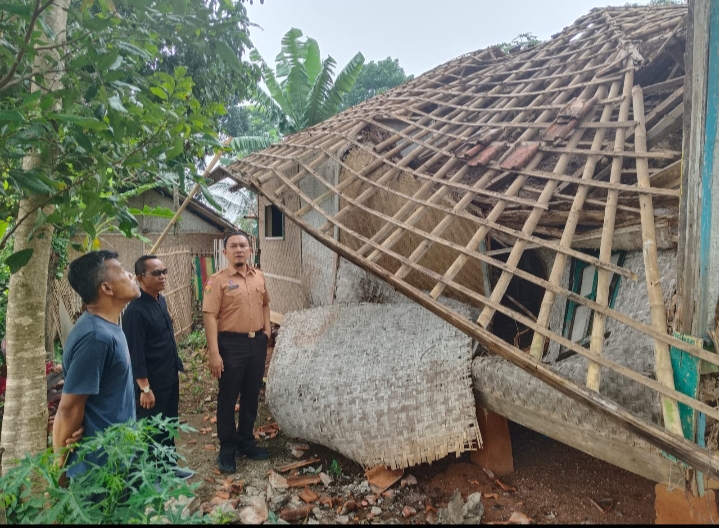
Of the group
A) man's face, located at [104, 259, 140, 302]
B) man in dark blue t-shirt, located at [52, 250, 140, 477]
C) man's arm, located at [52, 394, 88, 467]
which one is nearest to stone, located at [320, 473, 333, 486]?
man in dark blue t-shirt, located at [52, 250, 140, 477]

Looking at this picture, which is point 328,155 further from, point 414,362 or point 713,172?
point 713,172

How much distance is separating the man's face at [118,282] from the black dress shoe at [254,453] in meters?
2.17

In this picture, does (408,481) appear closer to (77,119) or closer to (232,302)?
(232,302)

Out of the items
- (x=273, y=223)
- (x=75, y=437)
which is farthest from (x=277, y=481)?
(x=273, y=223)

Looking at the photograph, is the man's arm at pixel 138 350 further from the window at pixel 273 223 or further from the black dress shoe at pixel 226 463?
the window at pixel 273 223

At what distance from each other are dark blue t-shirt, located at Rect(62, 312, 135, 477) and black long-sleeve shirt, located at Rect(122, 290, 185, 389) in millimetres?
1076

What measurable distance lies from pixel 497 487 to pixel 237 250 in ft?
8.83

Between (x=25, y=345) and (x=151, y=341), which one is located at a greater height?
(x=25, y=345)

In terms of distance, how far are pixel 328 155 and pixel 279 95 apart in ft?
24.2

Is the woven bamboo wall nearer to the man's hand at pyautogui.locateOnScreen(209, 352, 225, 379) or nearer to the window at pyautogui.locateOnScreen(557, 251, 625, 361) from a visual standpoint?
the man's hand at pyautogui.locateOnScreen(209, 352, 225, 379)

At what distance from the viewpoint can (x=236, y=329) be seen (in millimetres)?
3729

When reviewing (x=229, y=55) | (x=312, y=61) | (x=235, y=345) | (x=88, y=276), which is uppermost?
(x=312, y=61)

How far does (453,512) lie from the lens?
8.86 ft

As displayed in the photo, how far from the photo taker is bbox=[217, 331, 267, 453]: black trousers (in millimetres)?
3668
